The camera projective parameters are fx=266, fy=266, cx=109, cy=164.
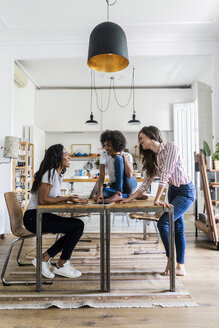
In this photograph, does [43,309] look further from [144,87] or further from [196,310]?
[144,87]

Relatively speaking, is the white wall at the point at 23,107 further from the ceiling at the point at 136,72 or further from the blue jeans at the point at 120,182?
the blue jeans at the point at 120,182

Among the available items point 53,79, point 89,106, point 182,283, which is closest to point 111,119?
point 89,106

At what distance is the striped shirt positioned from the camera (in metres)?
2.24

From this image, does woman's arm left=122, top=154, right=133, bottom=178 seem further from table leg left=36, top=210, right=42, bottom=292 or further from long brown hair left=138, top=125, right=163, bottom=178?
table leg left=36, top=210, right=42, bottom=292

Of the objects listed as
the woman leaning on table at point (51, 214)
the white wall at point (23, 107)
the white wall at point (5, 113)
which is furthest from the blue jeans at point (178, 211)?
the white wall at point (23, 107)

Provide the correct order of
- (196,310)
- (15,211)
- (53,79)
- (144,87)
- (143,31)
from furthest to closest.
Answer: (144,87), (53,79), (143,31), (15,211), (196,310)

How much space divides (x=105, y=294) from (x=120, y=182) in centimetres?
120

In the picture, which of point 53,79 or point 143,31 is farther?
point 53,79

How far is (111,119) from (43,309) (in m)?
5.47

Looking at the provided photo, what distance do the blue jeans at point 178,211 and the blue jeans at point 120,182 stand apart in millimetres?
596

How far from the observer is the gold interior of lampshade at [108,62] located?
235 cm

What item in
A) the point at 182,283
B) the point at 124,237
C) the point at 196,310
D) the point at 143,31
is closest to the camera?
the point at 196,310

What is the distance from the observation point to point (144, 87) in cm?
707

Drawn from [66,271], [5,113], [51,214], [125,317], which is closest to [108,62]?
[51,214]
